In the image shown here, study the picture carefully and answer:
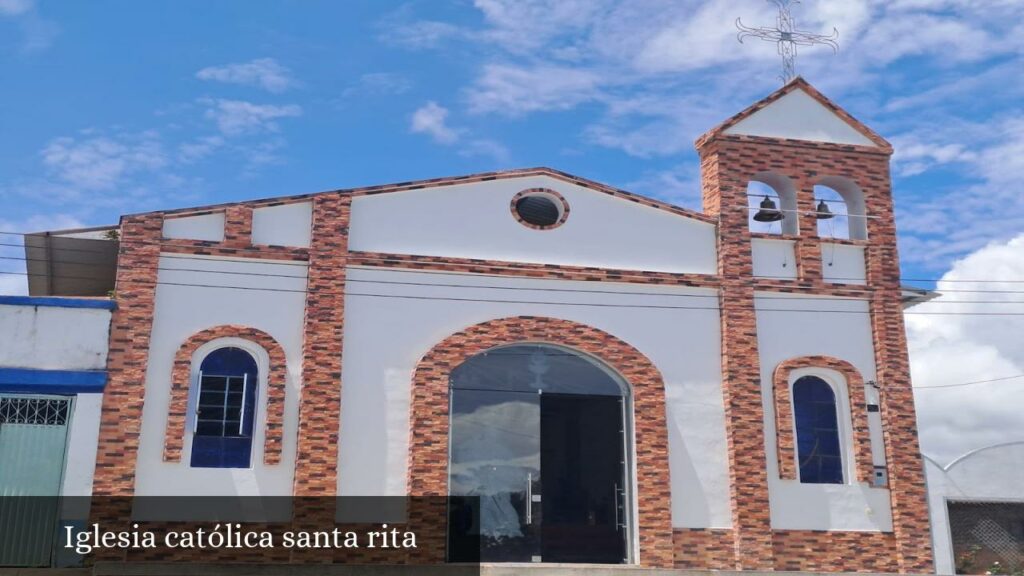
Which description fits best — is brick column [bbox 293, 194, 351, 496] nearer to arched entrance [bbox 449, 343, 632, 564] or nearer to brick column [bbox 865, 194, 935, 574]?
arched entrance [bbox 449, 343, 632, 564]

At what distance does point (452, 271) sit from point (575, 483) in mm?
4052

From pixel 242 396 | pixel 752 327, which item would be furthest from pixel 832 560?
pixel 242 396

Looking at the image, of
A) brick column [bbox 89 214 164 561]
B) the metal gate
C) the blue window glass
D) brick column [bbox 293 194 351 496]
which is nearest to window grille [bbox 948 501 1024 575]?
the blue window glass

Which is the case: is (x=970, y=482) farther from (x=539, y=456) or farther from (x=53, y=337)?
(x=53, y=337)

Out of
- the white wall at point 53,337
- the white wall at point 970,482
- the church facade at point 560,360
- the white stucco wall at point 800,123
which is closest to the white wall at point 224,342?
the church facade at point 560,360

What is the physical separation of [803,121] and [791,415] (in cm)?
555

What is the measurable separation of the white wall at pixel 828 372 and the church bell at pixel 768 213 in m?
1.54

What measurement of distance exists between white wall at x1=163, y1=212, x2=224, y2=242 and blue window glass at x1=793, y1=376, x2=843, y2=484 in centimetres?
1010

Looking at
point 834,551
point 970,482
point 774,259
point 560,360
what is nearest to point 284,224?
point 560,360

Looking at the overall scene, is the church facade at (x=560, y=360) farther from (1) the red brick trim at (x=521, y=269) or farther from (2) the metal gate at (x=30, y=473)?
(2) the metal gate at (x=30, y=473)

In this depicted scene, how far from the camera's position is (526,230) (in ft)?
59.8

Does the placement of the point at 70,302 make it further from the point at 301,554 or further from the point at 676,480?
the point at 676,480

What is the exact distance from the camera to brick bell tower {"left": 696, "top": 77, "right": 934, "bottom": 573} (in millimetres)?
17828

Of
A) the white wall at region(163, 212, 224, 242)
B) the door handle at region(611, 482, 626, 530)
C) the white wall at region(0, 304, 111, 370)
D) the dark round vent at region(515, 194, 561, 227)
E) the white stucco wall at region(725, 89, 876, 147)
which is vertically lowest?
the door handle at region(611, 482, 626, 530)
